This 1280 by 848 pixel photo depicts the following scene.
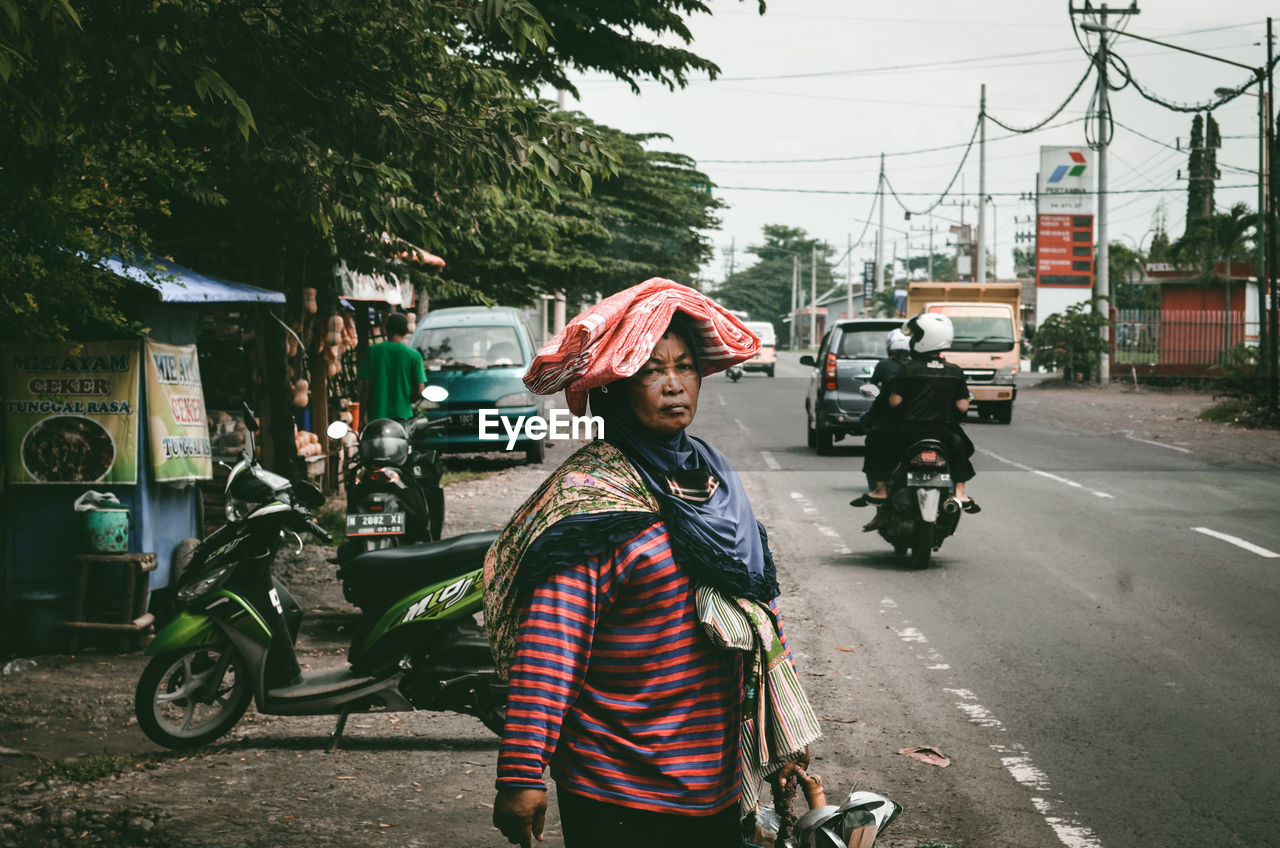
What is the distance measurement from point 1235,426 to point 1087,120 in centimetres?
1674

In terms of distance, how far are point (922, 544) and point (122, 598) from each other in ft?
18.3

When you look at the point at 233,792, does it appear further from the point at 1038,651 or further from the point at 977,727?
the point at 1038,651

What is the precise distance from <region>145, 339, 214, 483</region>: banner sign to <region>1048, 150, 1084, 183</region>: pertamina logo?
4120 cm

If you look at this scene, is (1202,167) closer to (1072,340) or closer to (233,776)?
(1072,340)

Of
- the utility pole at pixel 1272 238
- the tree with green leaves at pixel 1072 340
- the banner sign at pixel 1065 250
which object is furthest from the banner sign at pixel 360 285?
the banner sign at pixel 1065 250

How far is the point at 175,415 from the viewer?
25.3 feet

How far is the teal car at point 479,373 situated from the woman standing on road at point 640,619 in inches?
544

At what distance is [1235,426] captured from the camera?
24.3 m

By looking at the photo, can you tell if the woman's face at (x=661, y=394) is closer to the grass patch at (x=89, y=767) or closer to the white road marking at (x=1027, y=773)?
the white road marking at (x=1027, y=773)

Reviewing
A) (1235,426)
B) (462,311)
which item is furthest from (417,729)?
(1235,426)

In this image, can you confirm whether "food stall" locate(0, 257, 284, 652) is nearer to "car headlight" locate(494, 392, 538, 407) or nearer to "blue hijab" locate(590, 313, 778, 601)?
"blue hijab" locate(590, 313, 778, 601)

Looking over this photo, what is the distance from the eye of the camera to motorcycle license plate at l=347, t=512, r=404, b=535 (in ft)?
25.2

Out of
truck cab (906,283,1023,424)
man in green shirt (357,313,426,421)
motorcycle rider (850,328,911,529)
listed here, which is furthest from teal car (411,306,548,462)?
truck cab (906,283,1023,424)

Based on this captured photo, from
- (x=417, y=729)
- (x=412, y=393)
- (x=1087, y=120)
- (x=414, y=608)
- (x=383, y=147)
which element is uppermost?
(x=1087, y=120)
